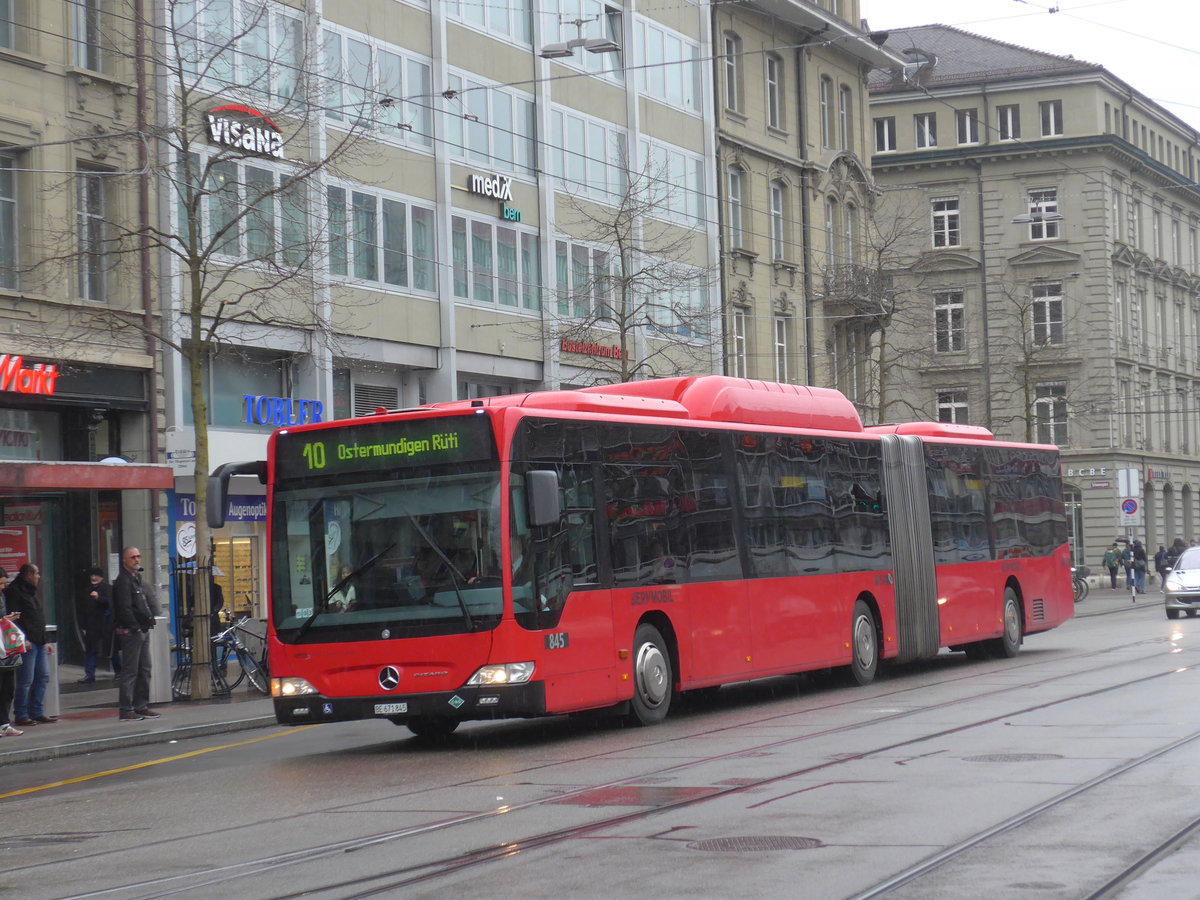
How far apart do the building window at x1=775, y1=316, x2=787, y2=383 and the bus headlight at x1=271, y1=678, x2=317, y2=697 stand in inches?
1278

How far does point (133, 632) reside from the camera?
20406 mm

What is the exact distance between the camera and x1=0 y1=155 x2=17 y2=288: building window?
2445 cm

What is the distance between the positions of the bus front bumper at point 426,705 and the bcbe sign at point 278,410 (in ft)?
46.5

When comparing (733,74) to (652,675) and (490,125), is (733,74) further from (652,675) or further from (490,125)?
(652,675)

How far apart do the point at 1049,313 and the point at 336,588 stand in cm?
6090

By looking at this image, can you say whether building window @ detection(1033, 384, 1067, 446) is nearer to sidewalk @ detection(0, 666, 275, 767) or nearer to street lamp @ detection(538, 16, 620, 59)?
street lamp @ detection(538, 16, 620, 59)

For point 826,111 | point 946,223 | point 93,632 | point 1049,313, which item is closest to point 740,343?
point 826,111

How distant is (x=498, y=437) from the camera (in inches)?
→ 594

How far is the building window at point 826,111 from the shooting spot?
50406mm

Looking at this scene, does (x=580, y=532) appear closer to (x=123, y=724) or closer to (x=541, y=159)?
(x=123, y=724)

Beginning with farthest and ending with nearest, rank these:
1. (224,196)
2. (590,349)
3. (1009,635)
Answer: (590,349), (224,196), (1009,635)

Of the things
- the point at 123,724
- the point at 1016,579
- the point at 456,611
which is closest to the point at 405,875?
the point at 456,611

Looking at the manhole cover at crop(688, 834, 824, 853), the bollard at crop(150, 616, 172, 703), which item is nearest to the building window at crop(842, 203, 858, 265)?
the bollard at crop(150, 616, 172, 703)

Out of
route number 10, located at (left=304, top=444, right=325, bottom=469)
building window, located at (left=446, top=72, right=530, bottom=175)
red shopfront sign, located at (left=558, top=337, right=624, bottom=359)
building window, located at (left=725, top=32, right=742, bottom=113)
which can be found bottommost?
route number 10, located at (left=304, top=444, right=325, bottom=469)
